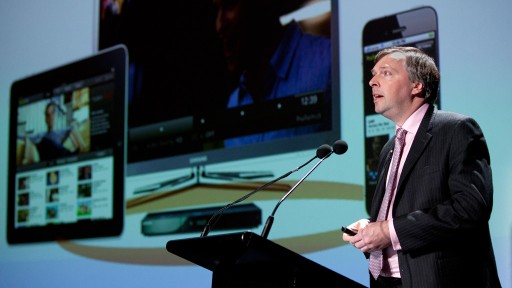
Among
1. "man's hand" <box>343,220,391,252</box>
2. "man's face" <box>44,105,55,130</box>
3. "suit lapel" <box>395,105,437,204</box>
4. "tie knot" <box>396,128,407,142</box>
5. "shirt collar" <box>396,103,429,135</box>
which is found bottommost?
"man's hand" <box>343,220,391,252</box>

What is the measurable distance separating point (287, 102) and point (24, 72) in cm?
176

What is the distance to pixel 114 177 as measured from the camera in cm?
342

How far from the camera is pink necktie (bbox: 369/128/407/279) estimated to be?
1758 millimetres

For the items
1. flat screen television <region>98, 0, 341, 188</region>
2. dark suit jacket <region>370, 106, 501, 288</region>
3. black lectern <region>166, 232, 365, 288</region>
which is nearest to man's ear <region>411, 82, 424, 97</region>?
dark suit jacket <region>370, 106, 501, 288</region>

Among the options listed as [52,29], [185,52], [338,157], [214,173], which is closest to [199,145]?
[214,173]

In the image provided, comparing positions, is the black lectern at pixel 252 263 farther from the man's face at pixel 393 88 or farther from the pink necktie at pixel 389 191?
the man's face at pixel 393 88

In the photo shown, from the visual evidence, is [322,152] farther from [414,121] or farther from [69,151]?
[69,151]

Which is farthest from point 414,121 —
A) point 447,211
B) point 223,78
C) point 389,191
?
point 223,78

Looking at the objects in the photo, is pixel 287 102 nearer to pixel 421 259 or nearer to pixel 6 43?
pixel 421 259

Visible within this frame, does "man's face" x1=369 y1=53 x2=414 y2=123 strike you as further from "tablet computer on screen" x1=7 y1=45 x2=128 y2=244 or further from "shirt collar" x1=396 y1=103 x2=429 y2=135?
"tablet computer on screen" x1=7 y1=45 x2=128 y2=244

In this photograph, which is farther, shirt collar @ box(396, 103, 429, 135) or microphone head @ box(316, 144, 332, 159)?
microphone head @ box(316, 144, 332, 159)

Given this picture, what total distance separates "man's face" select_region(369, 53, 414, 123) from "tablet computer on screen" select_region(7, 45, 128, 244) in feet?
5.88

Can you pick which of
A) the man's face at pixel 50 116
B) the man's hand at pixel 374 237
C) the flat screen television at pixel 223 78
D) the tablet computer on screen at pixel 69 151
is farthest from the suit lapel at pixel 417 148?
the man's face at pixel 50 116

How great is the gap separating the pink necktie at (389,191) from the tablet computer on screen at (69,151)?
1819mm
